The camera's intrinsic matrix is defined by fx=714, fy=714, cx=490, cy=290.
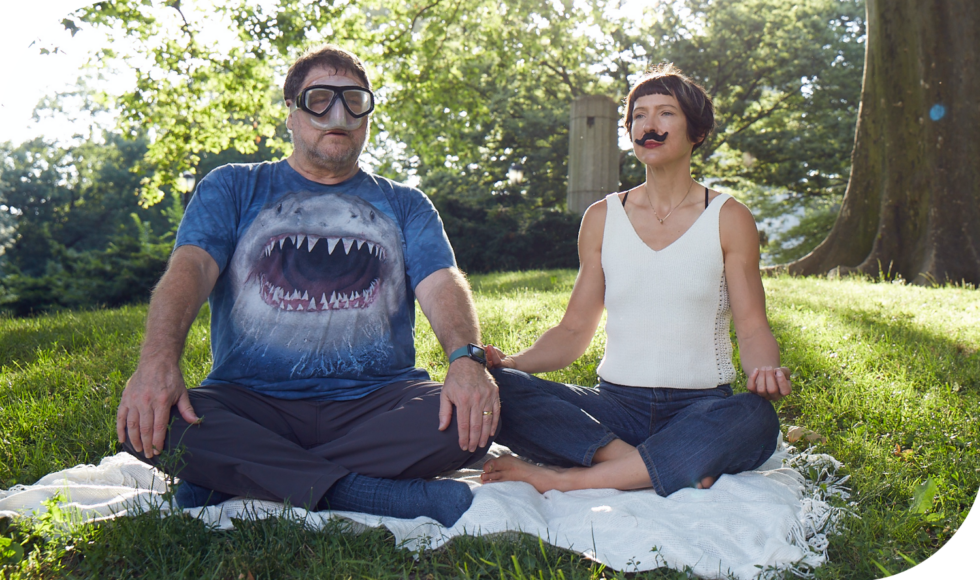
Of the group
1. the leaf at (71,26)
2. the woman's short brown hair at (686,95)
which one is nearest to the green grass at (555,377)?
the woman's short brown hair at (686,95)

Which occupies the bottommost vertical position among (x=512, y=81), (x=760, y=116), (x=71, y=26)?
(x=71, y=26)

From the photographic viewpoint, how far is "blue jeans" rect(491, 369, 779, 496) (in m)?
2.79

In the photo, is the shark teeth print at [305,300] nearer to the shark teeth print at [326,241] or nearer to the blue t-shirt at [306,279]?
the blue t-shirt at [306,279]

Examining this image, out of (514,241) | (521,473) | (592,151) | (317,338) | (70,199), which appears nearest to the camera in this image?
(521,473)

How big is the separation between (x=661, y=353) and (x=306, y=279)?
1587 mm

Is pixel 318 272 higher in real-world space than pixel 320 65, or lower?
lower

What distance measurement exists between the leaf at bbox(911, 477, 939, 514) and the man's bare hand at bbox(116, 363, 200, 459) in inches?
106

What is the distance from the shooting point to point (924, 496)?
8.54ft

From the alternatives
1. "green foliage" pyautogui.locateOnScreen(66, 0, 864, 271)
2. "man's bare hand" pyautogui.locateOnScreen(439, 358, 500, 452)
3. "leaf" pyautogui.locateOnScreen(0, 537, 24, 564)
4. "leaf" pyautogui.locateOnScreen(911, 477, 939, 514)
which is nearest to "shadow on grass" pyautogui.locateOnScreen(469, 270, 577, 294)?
"green foliage" pyautogui.locateOnScreen(66, 0, 864, 271)

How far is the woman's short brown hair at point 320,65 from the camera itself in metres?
3.30

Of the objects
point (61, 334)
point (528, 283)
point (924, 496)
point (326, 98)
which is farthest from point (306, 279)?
point (528, 283)

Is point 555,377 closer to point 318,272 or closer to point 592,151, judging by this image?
point 318,272

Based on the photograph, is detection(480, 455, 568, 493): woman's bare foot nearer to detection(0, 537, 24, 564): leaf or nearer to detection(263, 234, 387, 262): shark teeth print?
detection(263, 234, 387, 262): shark teeth print

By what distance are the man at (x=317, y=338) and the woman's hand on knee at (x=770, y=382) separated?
101 cm
